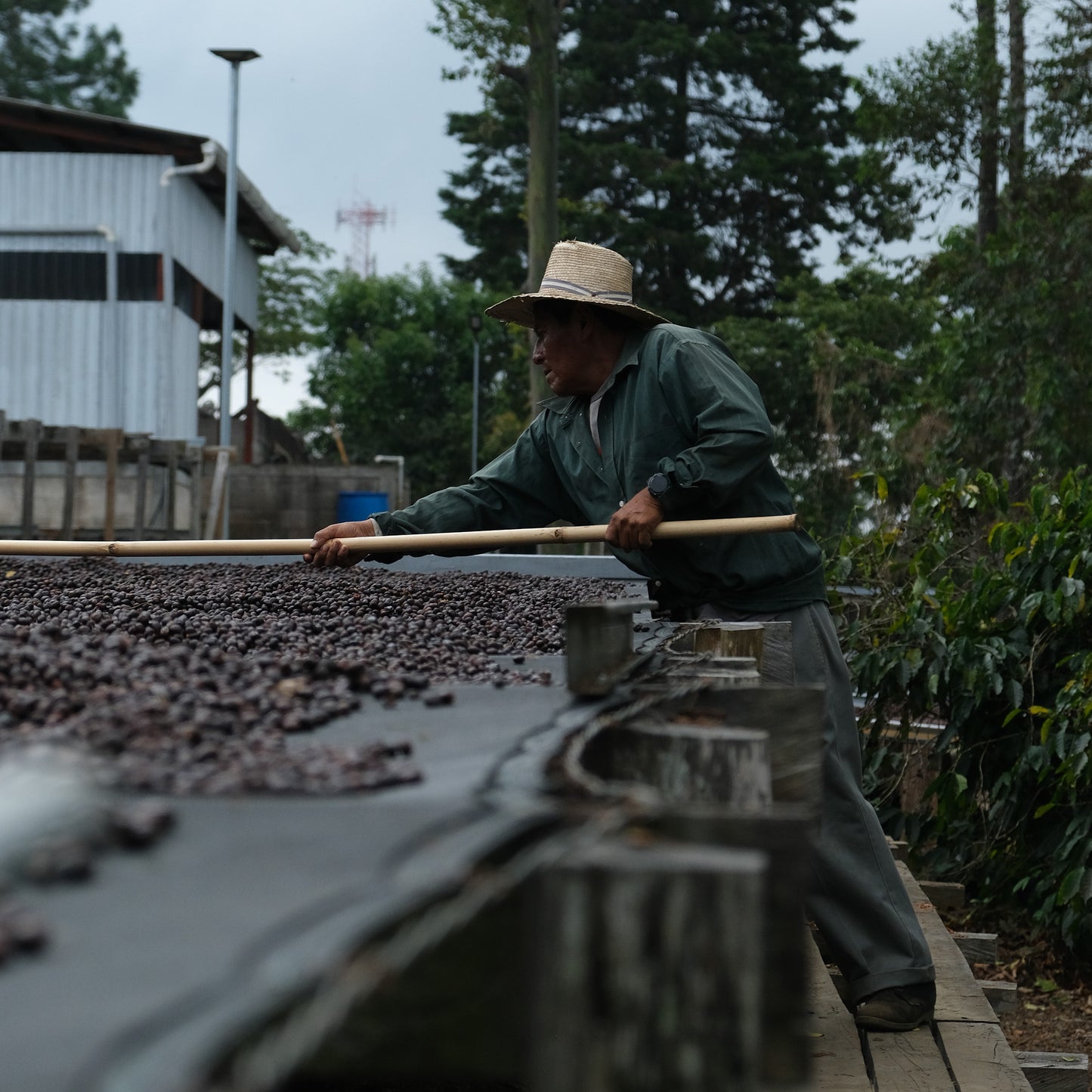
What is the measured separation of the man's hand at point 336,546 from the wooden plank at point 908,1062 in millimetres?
1865

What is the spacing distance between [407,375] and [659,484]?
32.9m

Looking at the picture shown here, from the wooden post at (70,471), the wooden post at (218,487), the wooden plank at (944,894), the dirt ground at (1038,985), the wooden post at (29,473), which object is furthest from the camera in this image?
the wooden post at (218,487)

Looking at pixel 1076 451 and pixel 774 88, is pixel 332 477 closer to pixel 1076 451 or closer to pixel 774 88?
pixel 1076 451

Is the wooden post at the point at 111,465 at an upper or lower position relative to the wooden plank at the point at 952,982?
upper

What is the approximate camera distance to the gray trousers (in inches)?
123

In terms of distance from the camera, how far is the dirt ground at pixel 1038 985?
4469 mm

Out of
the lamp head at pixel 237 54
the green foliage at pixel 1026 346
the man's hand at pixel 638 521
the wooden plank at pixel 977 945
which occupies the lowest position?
the wooden plank at pixel 977 945

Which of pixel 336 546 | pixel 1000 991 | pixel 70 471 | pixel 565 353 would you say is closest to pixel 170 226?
pixel 70 471

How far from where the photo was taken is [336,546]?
3822 mm

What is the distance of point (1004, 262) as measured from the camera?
1190 cm

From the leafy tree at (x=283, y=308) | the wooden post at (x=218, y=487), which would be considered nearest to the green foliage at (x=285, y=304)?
the leafy tree at (x=283, y=308)

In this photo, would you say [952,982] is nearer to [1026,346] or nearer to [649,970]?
[649,970]

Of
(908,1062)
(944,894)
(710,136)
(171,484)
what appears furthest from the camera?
(710,136)

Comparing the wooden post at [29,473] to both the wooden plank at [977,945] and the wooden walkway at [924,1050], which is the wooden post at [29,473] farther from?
the wooden walkway at [924,1050]
